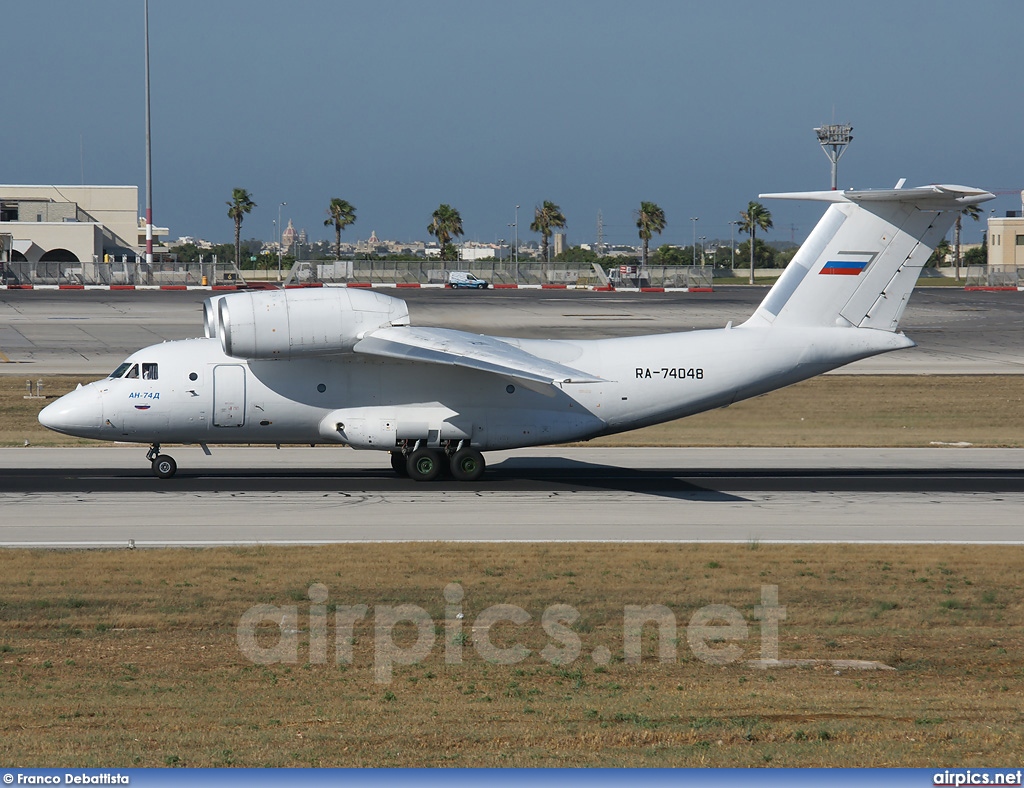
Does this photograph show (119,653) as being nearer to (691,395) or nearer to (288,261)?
(691,395)

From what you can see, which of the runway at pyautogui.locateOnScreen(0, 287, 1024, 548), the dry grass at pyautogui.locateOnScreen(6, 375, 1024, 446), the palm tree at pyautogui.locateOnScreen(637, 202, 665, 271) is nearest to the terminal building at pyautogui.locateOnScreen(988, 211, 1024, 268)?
the palm tree at pyautogui.locateOnScreen(637, 202, 665, 271)

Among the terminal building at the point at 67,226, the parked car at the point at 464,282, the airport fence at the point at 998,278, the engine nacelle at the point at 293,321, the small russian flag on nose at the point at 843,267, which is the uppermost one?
the terminal building at the point at 67,226

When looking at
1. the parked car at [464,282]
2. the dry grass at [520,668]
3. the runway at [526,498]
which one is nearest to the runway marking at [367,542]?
the runway at [526,498]

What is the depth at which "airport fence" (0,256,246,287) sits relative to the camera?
90.5m

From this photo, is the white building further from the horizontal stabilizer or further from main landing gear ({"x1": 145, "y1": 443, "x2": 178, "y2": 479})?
the horizontal stabilizer

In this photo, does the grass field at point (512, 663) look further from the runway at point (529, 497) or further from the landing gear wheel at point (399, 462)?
the landing gear wheel at point (399, 462)

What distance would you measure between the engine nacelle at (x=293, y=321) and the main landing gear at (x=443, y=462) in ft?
9.19

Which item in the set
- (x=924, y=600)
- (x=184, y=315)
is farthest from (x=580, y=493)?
(x=184, y=315)

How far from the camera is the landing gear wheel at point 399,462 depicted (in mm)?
23828

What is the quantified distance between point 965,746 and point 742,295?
7738 cm

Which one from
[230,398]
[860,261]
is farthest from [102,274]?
[860,261]

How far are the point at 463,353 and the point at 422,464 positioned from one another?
3.42 meters

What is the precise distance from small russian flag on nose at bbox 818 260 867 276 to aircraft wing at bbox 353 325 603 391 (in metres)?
5.83

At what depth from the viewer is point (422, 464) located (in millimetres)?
23062
